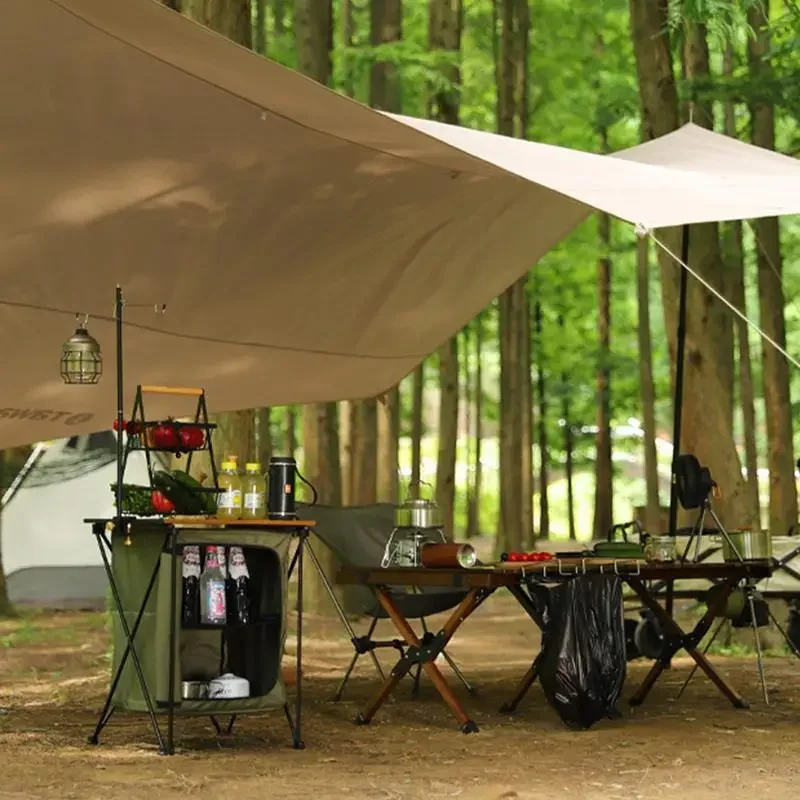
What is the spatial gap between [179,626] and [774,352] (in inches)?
344

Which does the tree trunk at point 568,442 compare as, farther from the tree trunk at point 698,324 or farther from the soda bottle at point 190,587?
the soda bottle at point 190,587

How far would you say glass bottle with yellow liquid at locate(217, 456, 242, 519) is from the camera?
14.6 feet

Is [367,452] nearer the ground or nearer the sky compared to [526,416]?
nearer the ground

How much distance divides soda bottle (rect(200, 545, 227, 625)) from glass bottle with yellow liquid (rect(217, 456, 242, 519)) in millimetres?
181

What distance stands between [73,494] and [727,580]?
18.6 feet

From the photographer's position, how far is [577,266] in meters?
15.3

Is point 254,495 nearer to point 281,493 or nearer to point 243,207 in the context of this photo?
point 281,493

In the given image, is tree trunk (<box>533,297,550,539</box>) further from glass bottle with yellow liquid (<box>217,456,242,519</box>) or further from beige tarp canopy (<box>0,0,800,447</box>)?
glass bottle with yellow liquid (<box>217,456,242,519</box>)

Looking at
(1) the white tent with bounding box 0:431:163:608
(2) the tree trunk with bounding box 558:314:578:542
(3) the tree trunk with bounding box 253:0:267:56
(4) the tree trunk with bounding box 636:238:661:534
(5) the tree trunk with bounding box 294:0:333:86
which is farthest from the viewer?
(2) the tree trunk with bounding box 558:314:578:542

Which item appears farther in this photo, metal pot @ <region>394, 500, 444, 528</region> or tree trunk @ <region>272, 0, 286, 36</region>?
tree trunk @ <region>272, 0, 286, 36</region>

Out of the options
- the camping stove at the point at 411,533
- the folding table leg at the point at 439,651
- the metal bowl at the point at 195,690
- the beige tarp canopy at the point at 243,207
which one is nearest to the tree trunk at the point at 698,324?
the beige tarp canopy at the point at 243,207

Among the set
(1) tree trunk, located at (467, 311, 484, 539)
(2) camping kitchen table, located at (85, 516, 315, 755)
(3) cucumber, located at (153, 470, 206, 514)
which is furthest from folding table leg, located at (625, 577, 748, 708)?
(1) tree trunk, located at (467, 311, 484, 539)

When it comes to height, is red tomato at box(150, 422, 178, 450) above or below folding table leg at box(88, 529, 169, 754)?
above

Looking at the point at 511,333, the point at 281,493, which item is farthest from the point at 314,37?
the point at 281,493
